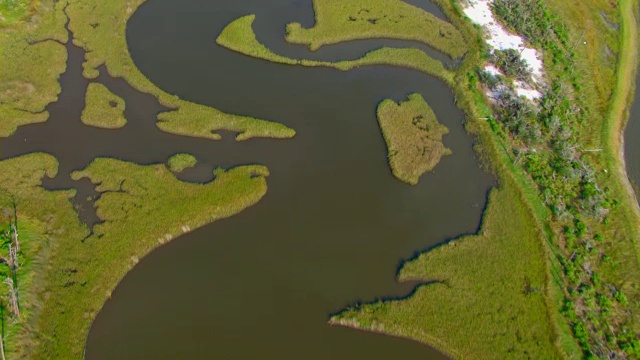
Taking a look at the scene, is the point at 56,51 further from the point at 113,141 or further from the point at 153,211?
the point at 153,211

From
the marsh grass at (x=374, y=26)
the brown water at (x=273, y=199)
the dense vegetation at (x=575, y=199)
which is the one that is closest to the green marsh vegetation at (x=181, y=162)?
the brown water at (x=273, y=199)

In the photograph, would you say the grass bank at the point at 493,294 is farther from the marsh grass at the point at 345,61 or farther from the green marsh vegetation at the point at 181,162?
the green marsh vegetation at the point at 181,162

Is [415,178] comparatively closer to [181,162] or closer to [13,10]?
[181,162]

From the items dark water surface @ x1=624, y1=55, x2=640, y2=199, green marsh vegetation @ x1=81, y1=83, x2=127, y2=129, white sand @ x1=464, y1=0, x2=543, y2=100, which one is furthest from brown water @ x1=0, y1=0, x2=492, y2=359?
dark water surface @ x1=624, y1=55, x2=640, y2=199

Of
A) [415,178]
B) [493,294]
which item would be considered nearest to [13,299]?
[415,178]

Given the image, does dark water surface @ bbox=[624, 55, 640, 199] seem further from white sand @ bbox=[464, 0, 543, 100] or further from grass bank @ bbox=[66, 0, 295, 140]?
grass bank @ bbox=[66, 0, 295, 140]

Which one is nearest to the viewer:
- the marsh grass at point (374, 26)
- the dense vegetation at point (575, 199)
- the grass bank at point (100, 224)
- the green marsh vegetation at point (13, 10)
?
the grass bank at point (100, 224)
